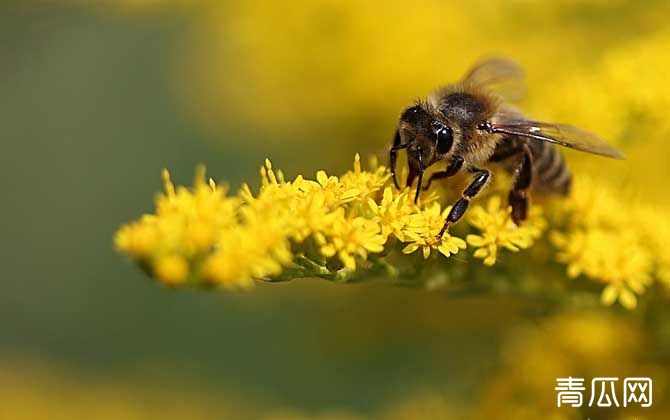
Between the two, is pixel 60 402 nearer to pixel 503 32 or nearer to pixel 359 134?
pixel 359 134

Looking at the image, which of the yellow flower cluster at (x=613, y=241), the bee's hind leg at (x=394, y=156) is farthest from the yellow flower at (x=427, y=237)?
the yellow flower cluster at (x=613, y=241)

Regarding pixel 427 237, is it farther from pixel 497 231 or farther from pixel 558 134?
pixel 558 134

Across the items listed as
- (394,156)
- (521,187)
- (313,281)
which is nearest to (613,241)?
(521,187)

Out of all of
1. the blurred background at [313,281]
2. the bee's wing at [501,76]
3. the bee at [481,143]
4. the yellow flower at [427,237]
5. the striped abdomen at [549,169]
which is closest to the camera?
the yellow flower at [427,237]

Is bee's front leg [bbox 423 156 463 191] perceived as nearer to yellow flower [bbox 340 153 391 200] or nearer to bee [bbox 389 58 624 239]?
bee [bbox 389 58 624 239]

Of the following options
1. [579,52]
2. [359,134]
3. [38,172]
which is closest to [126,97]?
[38,172]

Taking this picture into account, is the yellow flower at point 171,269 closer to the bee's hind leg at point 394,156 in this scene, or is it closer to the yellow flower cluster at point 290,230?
the yellow flower cluster at point 290,230
